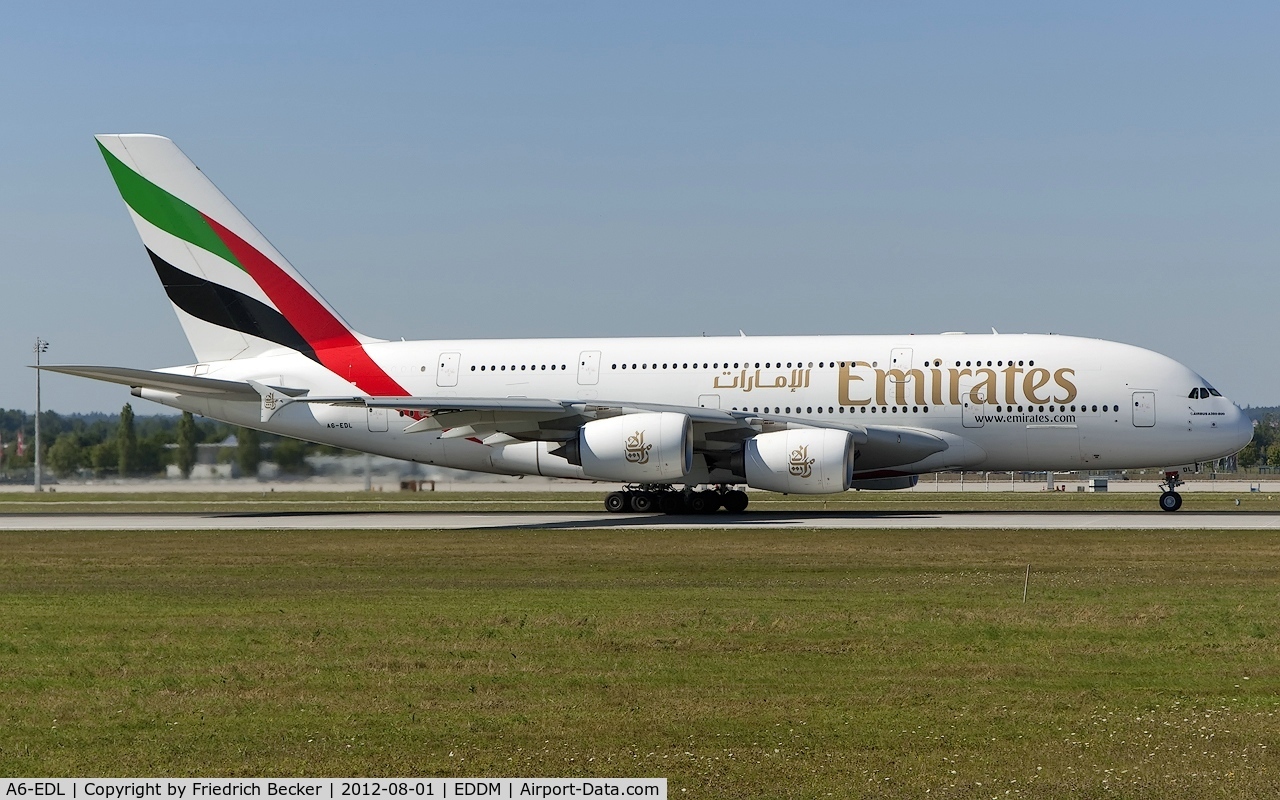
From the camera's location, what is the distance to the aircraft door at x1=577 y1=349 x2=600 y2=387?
36.9 meters

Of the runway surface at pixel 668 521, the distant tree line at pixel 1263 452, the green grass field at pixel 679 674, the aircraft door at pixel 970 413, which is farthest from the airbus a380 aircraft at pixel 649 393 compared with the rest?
the distant tree line at pixel 1263 452

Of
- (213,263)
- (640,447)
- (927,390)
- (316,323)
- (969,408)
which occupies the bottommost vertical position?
(640,447)

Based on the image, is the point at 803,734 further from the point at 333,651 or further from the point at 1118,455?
the point at 1118,455

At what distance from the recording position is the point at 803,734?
9.22 m

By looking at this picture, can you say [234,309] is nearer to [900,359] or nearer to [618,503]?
[618,503]

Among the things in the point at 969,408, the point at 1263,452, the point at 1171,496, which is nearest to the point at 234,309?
the point at 969,408

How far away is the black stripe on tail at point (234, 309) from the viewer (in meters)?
38.7

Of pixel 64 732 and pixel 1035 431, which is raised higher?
pixel 1035 431

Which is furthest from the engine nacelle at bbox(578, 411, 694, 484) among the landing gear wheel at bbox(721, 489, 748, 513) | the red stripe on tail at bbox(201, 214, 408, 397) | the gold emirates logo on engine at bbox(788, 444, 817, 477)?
the red stripe on tail at bbox(201, 214, 408, 397)

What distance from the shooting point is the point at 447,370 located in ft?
125

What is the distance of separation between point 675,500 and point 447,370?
7336 millimetres

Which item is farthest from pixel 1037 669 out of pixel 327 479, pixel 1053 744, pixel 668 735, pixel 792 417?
pixel 327 479

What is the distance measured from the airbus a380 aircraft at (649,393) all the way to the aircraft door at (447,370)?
4 cm

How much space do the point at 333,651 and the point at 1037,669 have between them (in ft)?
20.6
